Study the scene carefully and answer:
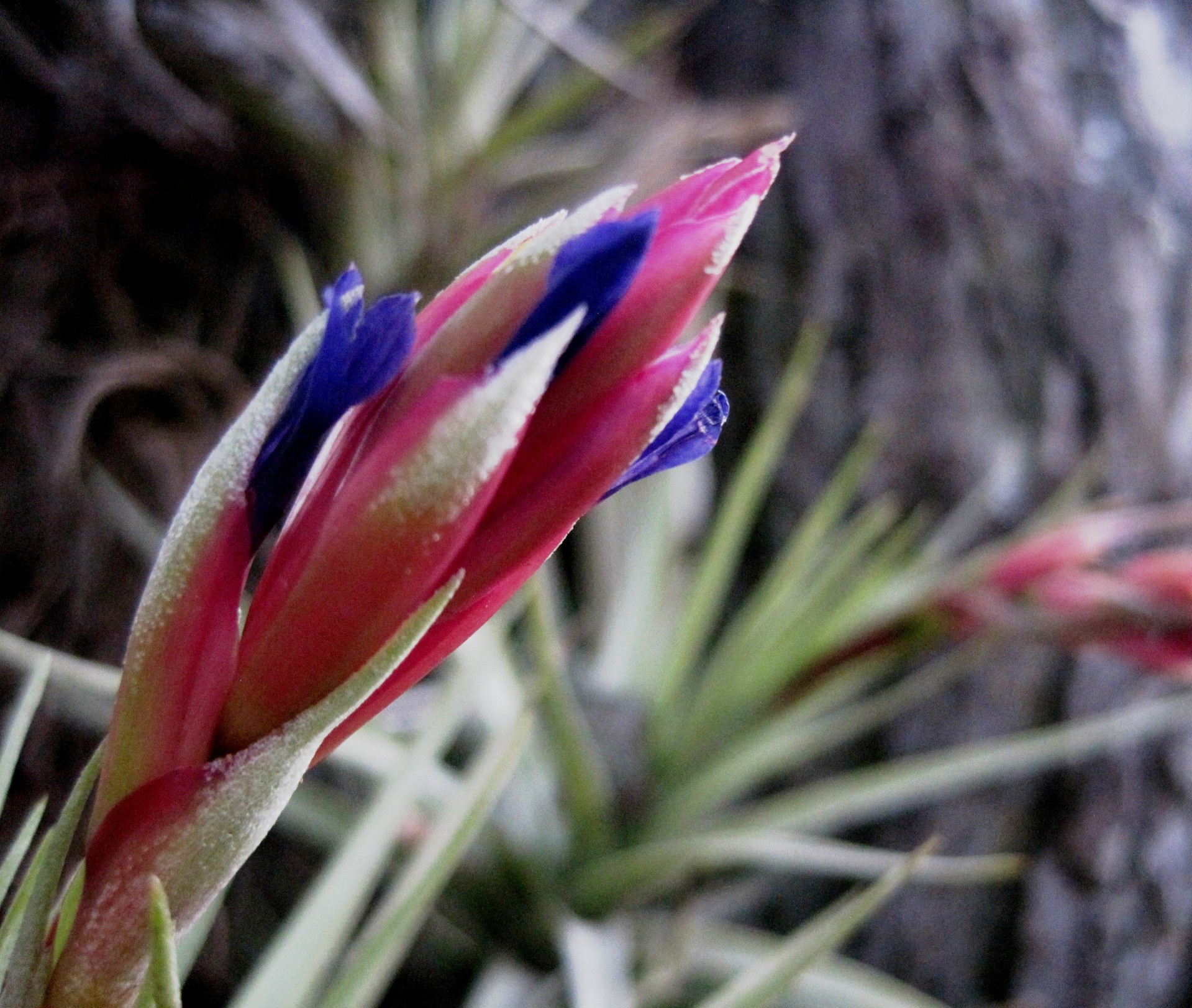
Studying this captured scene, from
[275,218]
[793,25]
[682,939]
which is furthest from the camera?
[793,25]

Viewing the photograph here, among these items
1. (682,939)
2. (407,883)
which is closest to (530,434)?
(407,883)

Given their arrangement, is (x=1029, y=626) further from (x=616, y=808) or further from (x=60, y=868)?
(x=60, y=868)

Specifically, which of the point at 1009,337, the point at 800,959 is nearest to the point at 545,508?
the point at 800,959

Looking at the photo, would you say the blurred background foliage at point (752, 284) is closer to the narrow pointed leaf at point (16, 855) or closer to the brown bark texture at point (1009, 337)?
the brown bark texture at point (1009, 337)

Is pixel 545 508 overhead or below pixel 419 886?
overhead

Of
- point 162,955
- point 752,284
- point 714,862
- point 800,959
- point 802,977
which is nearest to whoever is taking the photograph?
point 162,955

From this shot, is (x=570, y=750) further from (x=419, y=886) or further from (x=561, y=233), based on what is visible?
(x=561, y=233)

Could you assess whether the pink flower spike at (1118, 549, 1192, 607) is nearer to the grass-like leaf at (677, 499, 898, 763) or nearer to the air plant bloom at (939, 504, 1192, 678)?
the air plant bloom at (939, 504, 1192, 678)
